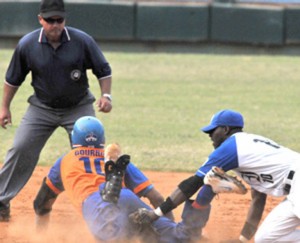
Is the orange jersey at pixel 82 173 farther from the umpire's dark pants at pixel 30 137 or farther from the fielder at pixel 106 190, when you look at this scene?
the umpire's dark pants at pixel 30 137

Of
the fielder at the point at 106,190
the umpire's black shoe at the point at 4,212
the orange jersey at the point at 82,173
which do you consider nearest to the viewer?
the fielder at the point at 106,190

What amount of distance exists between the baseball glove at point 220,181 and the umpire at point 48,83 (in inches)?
62.3

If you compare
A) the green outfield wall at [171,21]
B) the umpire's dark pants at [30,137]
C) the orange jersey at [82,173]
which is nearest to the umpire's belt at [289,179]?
the orange jersey at [82,173]

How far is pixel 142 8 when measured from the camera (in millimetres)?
22172

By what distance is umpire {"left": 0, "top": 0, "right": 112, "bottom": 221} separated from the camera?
748 centimetres

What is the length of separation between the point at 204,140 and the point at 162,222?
593cm

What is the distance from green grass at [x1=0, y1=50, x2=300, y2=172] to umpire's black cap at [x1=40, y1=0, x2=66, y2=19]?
11.8 feet

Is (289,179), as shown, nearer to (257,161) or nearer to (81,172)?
(257,161)

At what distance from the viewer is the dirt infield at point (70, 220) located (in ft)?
23.7

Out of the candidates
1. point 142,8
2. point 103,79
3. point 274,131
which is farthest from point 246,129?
point 142,8

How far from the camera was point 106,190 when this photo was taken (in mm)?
6207

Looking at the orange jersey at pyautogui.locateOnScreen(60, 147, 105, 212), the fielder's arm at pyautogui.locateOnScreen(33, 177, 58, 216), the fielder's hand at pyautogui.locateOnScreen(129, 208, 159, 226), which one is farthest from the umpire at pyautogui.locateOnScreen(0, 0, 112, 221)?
the fielder's hand at pyautogui.locateOnScreen(129, 208, 159, 226)

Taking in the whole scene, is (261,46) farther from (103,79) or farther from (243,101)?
(103,79)

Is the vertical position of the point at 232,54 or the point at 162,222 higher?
the point at 162,222
